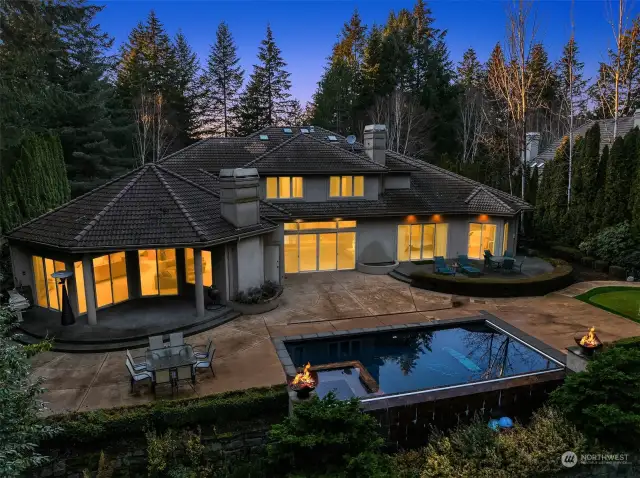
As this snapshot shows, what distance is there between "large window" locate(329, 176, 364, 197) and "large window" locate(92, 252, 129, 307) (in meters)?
9.99

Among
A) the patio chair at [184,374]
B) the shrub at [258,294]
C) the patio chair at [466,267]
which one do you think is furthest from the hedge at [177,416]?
the patio chair at [466,267]

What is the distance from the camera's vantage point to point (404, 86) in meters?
44.7

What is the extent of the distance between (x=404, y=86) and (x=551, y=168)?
934 inches

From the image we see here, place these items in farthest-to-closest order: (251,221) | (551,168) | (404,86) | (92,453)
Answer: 1. (404,86)
2. (551,168)
3. (251,221)
4. (92,453)

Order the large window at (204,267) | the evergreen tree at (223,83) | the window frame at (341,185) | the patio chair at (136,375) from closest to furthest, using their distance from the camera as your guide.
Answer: the patio chair at (136,375), the large window at (204,267), the window frame at (341,185), the evergreen tree at (223,83)

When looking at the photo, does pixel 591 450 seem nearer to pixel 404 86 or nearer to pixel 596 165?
pixel 596 165

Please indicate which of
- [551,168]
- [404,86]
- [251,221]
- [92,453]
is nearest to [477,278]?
[251,221]

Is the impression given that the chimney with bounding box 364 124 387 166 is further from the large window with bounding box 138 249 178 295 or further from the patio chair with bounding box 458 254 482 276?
the large window with bounding box 138 249 178 295

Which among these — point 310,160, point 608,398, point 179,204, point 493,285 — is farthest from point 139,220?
point 608,398

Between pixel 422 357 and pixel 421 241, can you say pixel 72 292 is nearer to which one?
pixel 422 357

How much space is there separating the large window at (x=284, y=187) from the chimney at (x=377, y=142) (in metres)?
4.40

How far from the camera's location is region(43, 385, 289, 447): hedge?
8477 mm

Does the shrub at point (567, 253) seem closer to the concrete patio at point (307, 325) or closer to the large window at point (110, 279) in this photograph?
the concrete patio at point (307, 325)

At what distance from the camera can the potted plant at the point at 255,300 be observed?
1514 cm
